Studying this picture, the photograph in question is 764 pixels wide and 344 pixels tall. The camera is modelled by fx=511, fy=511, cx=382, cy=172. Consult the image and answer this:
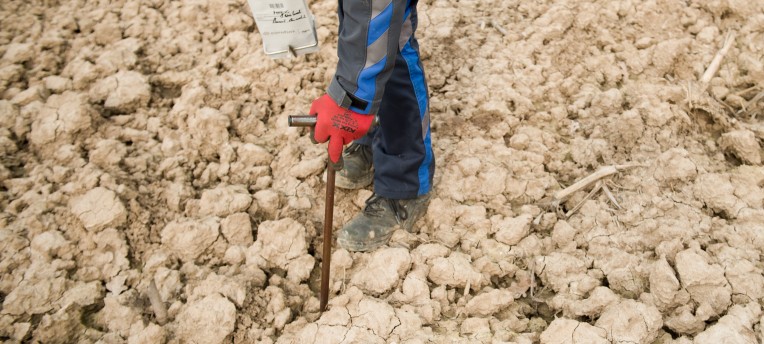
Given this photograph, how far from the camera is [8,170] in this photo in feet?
7.08

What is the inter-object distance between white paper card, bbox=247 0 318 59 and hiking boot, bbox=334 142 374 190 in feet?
1.73

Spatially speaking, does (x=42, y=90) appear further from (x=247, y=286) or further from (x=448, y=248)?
Result: (x=448, y=248)

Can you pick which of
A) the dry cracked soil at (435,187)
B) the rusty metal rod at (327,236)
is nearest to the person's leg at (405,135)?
the dry cracked soil at (435,187)

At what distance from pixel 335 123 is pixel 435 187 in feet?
2.33

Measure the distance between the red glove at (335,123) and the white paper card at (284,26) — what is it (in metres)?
0.32

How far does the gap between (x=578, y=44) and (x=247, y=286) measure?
1.95m

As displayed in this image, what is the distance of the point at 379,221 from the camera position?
2.00 m

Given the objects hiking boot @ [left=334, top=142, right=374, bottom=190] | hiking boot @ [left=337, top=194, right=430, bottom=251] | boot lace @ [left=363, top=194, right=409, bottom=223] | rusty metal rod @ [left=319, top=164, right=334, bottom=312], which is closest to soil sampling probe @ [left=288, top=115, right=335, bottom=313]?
rusty metal rod @ [left=319, top=164, right=334, bottom=312]

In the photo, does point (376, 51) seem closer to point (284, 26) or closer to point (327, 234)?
point (284, 26)

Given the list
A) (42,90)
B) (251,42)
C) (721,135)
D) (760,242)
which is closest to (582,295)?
(760,242)

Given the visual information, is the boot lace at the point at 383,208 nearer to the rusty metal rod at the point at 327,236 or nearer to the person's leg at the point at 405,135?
the person's leg at the point at 405,135

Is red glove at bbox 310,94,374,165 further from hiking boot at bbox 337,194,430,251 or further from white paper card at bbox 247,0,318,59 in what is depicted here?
hiking boot at bbox 337,194,430,251

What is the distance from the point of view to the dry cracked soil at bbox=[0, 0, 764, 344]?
172 centimetres

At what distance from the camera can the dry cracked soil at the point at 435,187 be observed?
1723 mm
